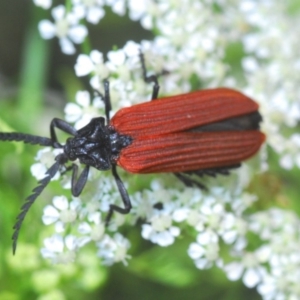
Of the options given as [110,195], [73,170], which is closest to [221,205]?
[110,195]

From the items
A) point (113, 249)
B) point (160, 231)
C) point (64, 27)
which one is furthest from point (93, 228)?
point (64, 27)

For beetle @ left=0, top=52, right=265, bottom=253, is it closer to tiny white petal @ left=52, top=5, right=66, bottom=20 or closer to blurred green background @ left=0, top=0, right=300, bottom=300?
blurred green background @ left=0, top=0, right=300, bottom=300

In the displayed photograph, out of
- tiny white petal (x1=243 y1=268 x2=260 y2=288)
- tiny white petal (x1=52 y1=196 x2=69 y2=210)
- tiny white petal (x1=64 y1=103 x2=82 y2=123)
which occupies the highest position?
tiny white petal (x1=64 y1=103 x2=82 y2=123)

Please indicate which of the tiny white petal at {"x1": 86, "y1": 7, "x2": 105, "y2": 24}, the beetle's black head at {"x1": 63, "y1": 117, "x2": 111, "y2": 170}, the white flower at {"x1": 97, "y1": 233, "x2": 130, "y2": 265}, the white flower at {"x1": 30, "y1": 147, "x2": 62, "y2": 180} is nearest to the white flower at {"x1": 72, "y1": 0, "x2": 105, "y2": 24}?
the tiny white petal at {"x1": 86, "y1": 7, "x2": 105, "y2": 24}

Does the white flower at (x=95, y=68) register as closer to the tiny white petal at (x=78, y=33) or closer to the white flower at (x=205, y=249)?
the tiny white petal at (x=78, y=33)

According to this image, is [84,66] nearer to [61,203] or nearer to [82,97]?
[82,97]
